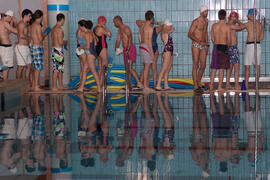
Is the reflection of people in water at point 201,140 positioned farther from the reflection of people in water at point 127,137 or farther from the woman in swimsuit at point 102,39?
the woman in swimsuit at point 102,39

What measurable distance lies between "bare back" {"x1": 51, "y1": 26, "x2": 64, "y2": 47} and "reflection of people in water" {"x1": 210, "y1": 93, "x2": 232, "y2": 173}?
459cm

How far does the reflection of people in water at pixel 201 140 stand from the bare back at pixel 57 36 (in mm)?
4485

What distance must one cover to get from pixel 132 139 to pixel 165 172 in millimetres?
1561

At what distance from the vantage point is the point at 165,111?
841cm

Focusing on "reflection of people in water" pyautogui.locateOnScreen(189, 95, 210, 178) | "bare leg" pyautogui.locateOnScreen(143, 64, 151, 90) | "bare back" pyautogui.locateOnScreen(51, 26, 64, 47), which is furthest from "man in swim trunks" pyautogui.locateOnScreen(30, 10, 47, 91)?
"reflection of people in water" pyautogui.locateOnScreen(189, 95, 210, 178)

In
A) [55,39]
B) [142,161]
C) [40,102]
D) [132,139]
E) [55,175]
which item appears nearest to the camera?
[55,175]

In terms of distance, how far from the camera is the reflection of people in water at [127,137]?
501 centimetres

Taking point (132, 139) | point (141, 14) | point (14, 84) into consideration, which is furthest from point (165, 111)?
point (141, 14)

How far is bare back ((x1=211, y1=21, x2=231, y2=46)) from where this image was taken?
38.2 feet

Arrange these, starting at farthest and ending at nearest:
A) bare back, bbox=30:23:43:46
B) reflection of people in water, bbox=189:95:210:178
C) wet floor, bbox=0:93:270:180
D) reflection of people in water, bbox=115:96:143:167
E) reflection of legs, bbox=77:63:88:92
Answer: reflection of legs, bbox=77:63:88:92
bare back, bbox=30:23:43:46
reflection of people in water, bbox=115:96:143:167
reflection of people in water, bbox=189:95:210:178
wet floor, bbox=0:93:270:180

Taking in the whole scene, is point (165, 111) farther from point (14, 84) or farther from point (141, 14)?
point (141, 14)

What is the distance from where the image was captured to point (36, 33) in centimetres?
1199

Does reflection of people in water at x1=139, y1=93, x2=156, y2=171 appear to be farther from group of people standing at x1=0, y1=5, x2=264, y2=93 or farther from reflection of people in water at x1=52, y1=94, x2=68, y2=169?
group of people standing at x1=0, y1=5, x2=264, y2=93

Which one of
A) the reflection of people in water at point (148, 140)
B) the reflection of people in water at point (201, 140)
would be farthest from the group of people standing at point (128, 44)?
the reflection of people in water at point (148, 140)
